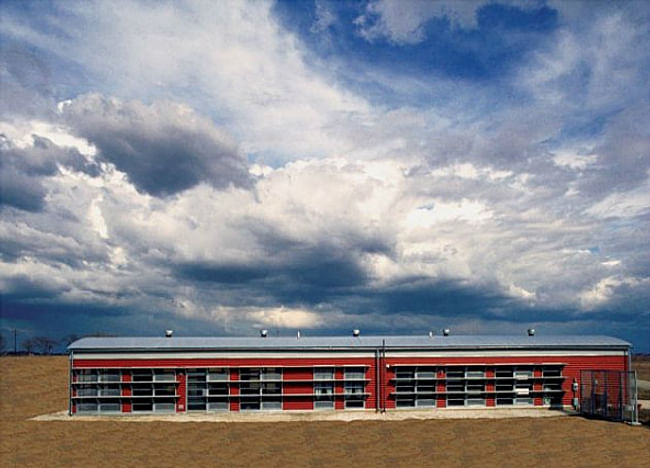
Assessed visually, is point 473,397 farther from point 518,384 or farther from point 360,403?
point 360,403

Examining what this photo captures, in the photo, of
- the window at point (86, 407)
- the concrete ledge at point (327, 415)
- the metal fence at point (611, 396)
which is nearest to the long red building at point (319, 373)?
the window at point (86, 407)

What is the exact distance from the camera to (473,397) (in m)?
48.0

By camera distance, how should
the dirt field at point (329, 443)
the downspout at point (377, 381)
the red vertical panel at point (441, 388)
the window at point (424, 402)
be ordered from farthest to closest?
the red vertical panel at point (441, 388) → the window at point (424, 402) → the downspout at point (377, 381) → the dirt field at point (329, 443)

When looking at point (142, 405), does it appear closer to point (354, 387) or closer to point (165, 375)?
point (165, 375)

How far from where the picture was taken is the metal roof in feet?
154

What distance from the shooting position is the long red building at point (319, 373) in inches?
1822

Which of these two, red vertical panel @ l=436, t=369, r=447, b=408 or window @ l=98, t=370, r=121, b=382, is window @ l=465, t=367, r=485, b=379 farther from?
window @ l=98, t=370, r=121, b=382

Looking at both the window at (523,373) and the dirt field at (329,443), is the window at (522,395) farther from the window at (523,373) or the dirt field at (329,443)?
the dirt field at (329,443)

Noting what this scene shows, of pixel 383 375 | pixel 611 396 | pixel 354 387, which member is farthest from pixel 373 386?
pixel 611 396

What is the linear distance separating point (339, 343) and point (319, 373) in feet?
8.59

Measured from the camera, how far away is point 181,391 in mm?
46438

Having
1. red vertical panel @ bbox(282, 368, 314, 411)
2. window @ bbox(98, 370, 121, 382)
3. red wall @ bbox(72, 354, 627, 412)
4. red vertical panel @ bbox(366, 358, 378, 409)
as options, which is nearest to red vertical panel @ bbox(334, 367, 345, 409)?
red wall @ bbox(72, 354, 627, 412)

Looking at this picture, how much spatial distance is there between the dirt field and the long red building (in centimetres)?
463

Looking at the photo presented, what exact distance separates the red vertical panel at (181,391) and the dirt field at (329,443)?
4705mm
